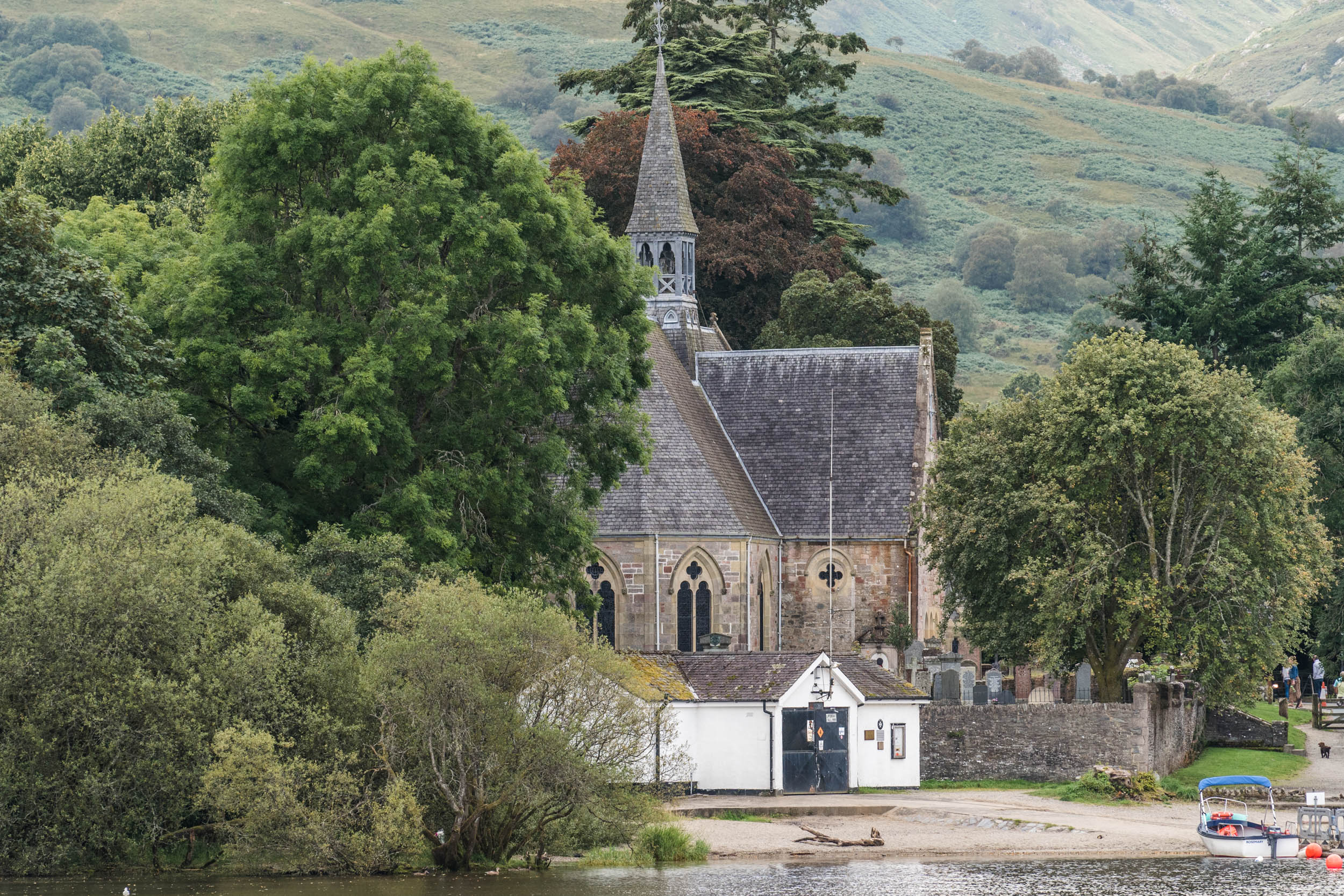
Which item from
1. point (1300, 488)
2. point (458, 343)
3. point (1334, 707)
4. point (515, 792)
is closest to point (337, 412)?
point (458, 343)

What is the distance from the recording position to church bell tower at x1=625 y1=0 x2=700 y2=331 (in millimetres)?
63750

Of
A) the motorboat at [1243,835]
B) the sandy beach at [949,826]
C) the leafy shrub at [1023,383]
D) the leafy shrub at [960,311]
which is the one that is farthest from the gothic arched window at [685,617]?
the leafy shrub at [960,311]

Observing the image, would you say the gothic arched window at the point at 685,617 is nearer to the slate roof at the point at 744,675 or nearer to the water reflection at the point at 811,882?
the slate roof at the point at 744,675

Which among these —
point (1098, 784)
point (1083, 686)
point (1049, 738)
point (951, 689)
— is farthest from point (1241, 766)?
point (951, 689)

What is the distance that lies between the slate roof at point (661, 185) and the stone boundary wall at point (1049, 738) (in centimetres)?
2345

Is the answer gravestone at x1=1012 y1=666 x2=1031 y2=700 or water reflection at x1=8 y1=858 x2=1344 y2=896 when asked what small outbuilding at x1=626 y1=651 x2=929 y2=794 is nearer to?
water reflection at x1=8 y1=858 x2=1344 y2=896

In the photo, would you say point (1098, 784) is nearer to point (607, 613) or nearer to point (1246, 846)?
point (1246, 846)

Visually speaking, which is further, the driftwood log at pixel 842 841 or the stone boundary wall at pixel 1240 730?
the stone boundary wall at pixel 1240 730

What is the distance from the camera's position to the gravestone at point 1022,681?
53.6 meters

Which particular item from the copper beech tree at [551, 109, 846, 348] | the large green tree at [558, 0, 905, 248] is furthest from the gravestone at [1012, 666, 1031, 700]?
the large green tree at [558, 0, 905, 248]

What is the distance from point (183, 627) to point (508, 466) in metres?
10.3

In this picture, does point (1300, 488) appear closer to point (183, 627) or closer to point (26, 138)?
point (183, 627)

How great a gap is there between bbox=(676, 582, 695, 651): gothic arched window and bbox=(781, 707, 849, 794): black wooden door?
1211 centimetres

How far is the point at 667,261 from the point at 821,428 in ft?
27.4
